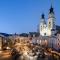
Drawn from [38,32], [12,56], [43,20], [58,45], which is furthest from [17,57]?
[43,20]

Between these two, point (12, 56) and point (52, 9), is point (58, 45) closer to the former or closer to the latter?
point (12, 56)

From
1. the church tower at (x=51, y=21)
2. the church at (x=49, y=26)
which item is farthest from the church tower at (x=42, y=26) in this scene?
the church tower at (x=51, y=21)

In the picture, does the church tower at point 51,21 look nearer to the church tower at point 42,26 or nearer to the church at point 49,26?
the church at point 49,26

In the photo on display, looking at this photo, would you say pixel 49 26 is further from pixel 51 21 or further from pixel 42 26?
pixel 42 26

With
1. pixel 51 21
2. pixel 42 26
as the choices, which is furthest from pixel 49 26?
pixel 42 26

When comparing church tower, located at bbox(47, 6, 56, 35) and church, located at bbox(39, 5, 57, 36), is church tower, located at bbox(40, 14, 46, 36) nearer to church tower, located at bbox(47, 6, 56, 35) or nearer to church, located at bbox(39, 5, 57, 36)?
church, located at bbox(39, 5, 57, 36)

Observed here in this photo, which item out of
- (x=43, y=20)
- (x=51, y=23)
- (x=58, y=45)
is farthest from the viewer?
(x=43, y=20)

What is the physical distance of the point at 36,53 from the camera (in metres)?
7.60

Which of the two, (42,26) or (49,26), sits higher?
(42,26)

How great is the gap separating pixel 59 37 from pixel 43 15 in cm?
817

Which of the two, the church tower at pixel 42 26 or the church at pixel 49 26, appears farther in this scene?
the church tower at pixel 42 26

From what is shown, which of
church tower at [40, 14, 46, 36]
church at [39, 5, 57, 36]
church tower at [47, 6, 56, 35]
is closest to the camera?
church tower at [47, 6, 56, 35]

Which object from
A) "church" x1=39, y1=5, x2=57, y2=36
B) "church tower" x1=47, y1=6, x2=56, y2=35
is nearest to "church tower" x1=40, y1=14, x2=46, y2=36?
"church" x1=39, y1=5, x2=57, y2=36

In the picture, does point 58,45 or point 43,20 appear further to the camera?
point 43,20
